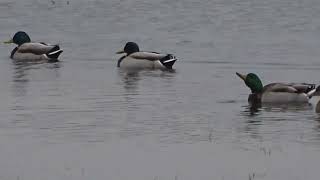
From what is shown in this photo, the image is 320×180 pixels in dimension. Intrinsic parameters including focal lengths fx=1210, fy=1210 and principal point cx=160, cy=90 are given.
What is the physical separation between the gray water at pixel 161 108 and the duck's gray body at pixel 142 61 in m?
0.58

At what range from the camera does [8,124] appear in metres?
19.3

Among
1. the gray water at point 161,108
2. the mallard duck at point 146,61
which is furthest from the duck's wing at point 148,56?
the gray water at point 161,108

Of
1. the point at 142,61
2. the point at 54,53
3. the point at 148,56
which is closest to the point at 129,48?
the point at 142,61

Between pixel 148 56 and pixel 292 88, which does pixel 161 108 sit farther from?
pixel 148 56

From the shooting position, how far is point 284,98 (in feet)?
76.1

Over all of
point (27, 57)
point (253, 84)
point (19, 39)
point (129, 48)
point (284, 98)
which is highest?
point (253, 84)

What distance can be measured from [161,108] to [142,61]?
10.0m

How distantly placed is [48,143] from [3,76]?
11745mm

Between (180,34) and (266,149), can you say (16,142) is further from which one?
(180,34)

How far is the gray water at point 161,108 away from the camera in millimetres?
15391

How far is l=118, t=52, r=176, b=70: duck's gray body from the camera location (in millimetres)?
31375

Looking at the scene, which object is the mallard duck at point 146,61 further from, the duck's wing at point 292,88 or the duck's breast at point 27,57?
the duck's wing at point 292,88

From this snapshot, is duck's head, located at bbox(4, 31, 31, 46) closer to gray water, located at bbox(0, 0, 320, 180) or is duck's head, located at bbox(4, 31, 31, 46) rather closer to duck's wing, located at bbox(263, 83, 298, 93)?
gray water, located at bbox(0, 0, 320, 180)

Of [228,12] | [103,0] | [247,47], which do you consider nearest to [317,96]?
[247,47]
